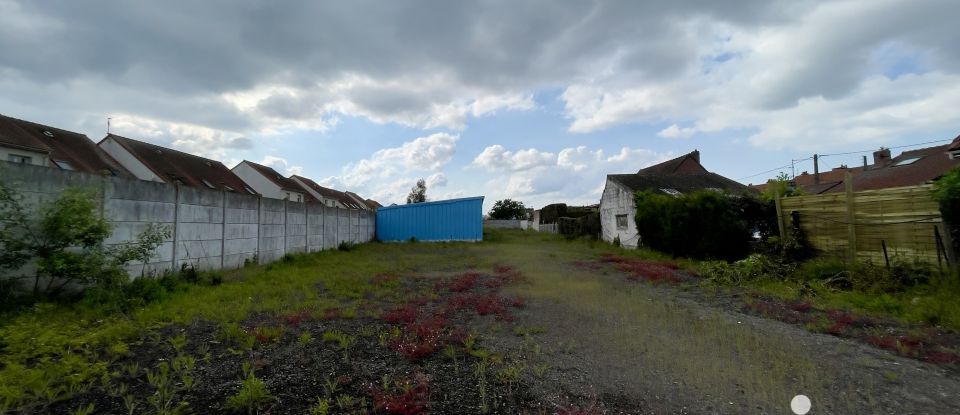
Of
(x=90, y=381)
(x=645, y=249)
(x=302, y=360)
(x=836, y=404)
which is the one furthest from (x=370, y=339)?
(x=645, y=249)

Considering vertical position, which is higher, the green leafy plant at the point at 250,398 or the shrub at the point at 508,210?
the shrub at the point at 508,210

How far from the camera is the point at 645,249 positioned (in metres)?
15.6

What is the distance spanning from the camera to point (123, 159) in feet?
84.1

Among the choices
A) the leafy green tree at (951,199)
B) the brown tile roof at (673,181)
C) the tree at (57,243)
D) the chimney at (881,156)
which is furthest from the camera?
the chimney at (881,156)

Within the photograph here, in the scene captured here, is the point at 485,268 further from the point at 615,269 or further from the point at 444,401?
the point at 444,401

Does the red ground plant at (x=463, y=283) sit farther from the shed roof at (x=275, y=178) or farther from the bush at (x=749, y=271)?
the shed roof at (x=275, y=178)

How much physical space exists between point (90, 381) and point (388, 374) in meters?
2.35

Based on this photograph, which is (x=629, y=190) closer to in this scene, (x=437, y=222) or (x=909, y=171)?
(x=437, y=222)

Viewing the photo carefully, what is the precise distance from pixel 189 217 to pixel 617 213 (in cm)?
1665

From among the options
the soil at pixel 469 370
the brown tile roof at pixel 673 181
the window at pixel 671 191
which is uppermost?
the brown tile roof at pixel 673 181

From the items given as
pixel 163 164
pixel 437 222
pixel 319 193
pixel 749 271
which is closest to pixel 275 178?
pixel 319 193

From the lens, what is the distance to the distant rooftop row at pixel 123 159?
64.3ft

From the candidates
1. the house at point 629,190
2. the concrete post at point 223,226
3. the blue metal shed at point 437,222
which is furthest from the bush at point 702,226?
the concrete post at point 223,226

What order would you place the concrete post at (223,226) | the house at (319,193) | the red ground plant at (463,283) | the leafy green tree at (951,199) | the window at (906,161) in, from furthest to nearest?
the house at (319,193) → the window at (906,161) → the concrete post at (223,226) → the red ground plant at (463,283) → the leafy green tree at (951,199)
